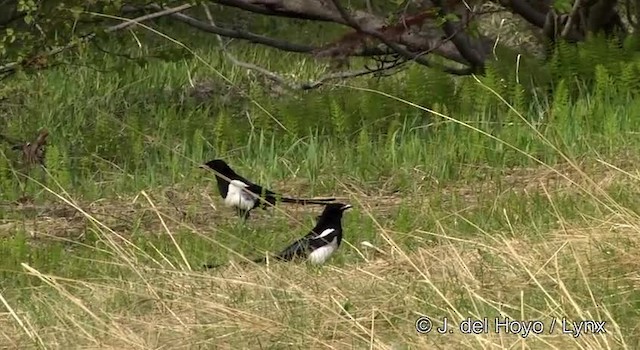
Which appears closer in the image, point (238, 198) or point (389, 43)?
point (238, 198)

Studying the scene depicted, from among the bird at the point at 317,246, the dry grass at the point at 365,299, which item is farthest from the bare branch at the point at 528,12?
the dry grass at the point at 365,299

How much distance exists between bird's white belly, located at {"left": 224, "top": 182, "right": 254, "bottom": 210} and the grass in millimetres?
126

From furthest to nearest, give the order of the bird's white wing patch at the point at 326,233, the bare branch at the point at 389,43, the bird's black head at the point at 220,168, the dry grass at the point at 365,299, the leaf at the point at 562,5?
the bare branch at the point at 389,43
the leaf at the point at 562,5
the bird's black head at the point at 220,168
the bird's white wing patch at the point at 326,233
the dry grass at the point at 365,299

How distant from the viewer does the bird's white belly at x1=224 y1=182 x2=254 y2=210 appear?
6992mm

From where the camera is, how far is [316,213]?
720 centimetres

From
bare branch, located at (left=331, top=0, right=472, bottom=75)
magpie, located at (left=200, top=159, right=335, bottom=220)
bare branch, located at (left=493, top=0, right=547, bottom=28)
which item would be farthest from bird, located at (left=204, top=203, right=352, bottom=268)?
bare branch, located at (left=493, top=0, right=547, bottom=28)

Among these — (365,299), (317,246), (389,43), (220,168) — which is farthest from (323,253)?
(389,43)

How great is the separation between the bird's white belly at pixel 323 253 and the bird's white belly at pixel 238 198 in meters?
1.25

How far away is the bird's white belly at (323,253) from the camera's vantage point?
18.5 ft

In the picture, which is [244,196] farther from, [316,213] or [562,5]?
[562,5]

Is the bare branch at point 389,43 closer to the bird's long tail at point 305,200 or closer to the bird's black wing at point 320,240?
the bird's long tail at point 305,200

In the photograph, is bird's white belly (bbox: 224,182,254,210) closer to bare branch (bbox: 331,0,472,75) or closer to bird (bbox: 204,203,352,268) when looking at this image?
bird (bbox: 204,203,352,268)

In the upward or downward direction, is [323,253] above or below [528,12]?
above

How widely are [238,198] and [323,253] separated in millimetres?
1389
